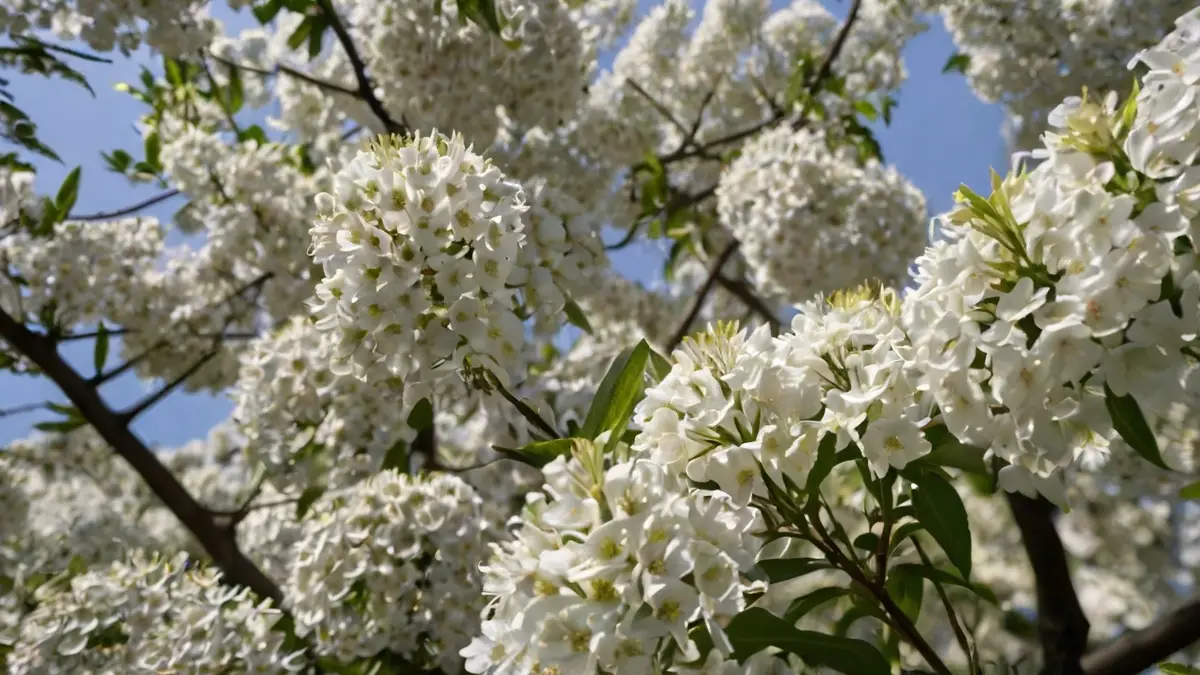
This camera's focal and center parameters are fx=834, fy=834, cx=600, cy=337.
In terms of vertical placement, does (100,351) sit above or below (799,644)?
above

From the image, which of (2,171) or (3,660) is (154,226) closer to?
(2,171)

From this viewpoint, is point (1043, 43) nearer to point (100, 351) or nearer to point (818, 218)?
point (818, 218)

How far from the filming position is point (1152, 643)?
245 cm

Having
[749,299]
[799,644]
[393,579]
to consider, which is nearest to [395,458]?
[393,579]

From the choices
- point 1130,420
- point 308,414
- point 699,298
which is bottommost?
point 1130,420

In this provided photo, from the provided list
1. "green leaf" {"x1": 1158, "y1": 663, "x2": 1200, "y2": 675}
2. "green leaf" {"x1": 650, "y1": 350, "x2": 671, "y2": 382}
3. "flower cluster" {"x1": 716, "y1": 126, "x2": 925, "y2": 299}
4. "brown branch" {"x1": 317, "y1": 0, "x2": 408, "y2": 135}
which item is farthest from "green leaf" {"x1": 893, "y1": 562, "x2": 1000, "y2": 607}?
"brown branch" {"x1": 317, "y1": 0, "x2": 408, "y2": 135}

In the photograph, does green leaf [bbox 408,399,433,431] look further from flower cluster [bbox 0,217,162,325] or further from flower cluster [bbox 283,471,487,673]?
flower cluster [bbox 0,217,162,325]

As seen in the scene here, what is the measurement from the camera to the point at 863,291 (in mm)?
1653

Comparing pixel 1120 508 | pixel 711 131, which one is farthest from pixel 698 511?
pixel 1120 508

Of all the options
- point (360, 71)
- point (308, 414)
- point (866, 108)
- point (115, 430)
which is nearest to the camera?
point (308, 414)

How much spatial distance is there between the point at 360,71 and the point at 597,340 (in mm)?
2620

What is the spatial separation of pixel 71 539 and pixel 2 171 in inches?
71.7

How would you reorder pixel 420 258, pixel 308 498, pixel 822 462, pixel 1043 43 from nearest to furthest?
pixel 822 462, pixel 420 258, pixel 308 498, pixel 1043 43

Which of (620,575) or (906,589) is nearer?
(620,575)
